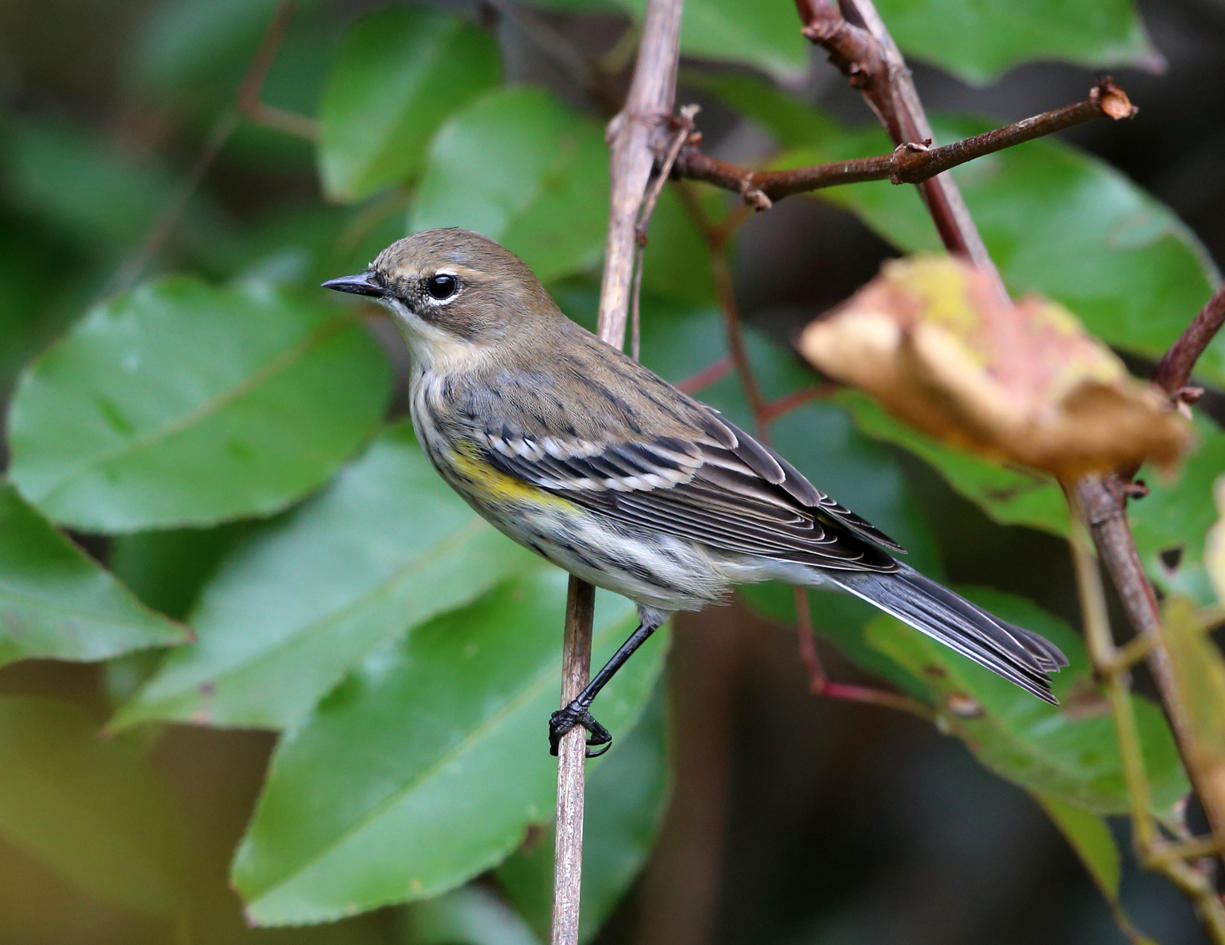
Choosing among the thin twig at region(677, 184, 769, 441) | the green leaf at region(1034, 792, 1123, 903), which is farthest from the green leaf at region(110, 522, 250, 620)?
the green leaf at region(1034, 792, 1123, 903)

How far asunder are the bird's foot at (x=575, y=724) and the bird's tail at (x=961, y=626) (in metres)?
0.55

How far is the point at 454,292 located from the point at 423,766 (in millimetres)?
1075

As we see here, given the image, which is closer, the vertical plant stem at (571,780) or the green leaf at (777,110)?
the vertical plant stem at (571,780)

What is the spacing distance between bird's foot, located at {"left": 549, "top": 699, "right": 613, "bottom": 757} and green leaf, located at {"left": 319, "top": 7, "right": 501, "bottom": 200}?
4.00 feet

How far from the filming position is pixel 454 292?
2.64 m

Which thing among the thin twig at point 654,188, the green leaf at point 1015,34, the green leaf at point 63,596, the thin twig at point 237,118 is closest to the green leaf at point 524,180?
the thin twig at point 654,188

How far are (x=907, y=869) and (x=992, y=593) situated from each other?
2.08m

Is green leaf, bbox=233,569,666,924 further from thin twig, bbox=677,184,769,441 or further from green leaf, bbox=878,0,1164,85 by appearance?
green leaf, bbox=878,0,1164,85

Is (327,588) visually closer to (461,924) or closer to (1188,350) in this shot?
(461,924)

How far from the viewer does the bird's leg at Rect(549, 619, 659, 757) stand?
2094 millimetres

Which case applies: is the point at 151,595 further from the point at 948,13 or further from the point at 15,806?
the point at 948,13

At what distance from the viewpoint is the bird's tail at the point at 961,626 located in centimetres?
205

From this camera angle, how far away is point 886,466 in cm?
260

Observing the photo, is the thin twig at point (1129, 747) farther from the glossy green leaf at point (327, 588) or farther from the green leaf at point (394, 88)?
the green leaf at point (394, 88)
